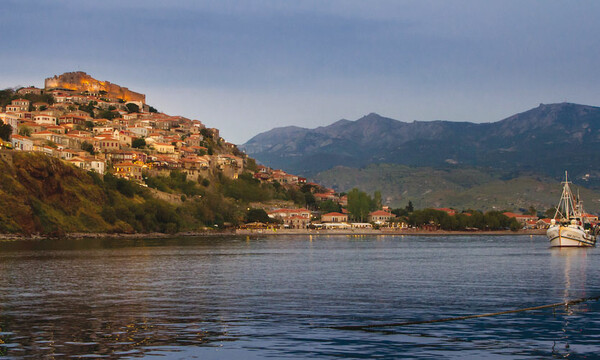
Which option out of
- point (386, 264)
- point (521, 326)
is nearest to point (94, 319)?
point (521, 326)

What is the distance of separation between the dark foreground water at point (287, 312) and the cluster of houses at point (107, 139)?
8343 centimetres

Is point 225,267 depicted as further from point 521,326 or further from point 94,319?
point 521,326

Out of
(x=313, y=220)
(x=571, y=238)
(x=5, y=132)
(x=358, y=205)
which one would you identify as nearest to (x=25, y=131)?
(x=5, y=132)

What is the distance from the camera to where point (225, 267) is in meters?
56.9

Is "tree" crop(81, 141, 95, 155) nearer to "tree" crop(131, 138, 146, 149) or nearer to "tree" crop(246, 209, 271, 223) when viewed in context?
"tree" crop(131, 138, 146, 149)

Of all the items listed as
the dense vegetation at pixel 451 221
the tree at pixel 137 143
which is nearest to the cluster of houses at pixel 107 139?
the tree at pixel 137 143

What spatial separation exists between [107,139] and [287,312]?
5286 inches

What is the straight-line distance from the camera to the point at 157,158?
530 ft

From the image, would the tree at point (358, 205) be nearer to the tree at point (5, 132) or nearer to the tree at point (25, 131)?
the tree at point (25, 131)

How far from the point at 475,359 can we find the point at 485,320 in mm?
7174

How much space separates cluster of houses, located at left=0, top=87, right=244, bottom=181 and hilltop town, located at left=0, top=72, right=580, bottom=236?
0.72 ft

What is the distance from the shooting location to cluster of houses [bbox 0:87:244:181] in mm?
139125

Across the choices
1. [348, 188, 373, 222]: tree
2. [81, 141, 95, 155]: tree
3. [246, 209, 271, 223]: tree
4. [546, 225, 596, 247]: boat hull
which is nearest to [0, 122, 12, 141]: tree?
[81, 141, 95, 155]: tree

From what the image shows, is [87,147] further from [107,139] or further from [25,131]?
[25,131]
